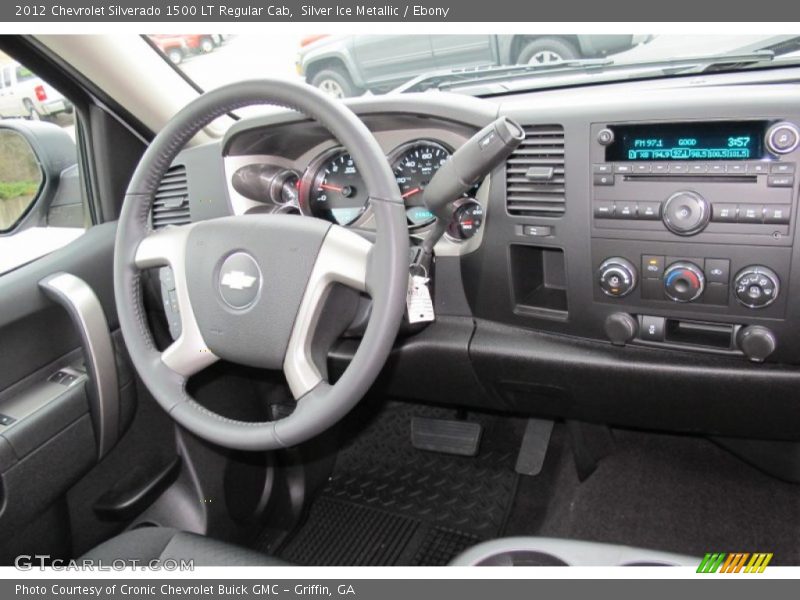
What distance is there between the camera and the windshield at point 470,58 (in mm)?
1447

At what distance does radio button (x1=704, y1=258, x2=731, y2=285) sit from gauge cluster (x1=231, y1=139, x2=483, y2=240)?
635 millimetres

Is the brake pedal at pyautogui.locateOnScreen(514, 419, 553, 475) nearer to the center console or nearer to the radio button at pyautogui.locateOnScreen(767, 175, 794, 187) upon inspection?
the center console

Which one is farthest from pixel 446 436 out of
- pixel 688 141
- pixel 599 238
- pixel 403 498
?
pixel 688 141

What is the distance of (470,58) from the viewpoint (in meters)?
1.71

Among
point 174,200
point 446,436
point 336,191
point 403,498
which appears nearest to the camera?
point 336,191

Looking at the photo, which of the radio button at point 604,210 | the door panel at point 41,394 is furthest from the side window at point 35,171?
the radio button at point 604,210

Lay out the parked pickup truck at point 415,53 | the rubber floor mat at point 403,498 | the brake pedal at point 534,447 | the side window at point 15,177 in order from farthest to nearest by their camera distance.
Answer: the brake pedal at point 534,447, the rubber floor mat at point 403,498, the side window at point 15,177, the parked pickup truck at point 415,53

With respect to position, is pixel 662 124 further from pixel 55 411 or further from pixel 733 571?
pixel 55 411

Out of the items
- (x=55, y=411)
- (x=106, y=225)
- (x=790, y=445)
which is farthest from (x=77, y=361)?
(x=790, y=445)

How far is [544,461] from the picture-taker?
2084mm

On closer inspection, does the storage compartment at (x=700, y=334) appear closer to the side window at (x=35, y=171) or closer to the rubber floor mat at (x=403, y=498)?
the rubber floor mat at (x=403, y=498)

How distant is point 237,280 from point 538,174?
0.64 m

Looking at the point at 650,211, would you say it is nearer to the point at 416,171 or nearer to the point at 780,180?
the point at 780,180

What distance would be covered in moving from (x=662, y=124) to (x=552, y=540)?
796mm
